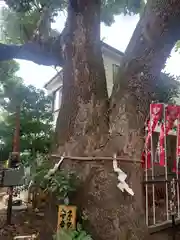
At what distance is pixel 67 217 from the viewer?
2773 mm

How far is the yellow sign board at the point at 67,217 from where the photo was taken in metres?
2.76

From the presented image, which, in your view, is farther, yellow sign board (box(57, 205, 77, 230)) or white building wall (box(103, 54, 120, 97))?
white building wall (box(103, 54, 120, 97))

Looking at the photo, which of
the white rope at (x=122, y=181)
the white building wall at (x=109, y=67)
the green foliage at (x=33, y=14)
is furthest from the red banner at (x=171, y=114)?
the white building wall at (x=109, y=67)

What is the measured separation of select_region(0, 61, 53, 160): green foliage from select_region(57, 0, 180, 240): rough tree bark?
4612 mm

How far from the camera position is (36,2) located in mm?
5586

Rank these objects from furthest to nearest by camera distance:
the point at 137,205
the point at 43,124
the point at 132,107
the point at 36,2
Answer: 1. the point at 43,124
2. the point at 36,2
3. the point at 132,107
4. the point at 137,205

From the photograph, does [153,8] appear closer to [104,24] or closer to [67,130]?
[67,130]

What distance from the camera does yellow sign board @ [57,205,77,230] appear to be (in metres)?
2.76

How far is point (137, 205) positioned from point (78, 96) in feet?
5.58

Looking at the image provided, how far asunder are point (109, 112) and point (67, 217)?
151 cm

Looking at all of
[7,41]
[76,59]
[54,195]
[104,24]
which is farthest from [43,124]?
[54,195]

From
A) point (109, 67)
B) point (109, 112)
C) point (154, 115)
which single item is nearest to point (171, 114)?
point (154, 115)

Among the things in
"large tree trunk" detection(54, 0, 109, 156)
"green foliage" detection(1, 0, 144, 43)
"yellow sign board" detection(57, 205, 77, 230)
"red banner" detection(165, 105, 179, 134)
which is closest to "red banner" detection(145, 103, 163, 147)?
"red banner" detection(165, 105, 179, 134)

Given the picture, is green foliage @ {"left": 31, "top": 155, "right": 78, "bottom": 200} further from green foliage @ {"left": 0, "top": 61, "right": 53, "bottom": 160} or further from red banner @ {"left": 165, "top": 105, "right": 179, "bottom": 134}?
green foliage @ {"left": 0, "top": 61, "right": 53, "bottom": 160}
